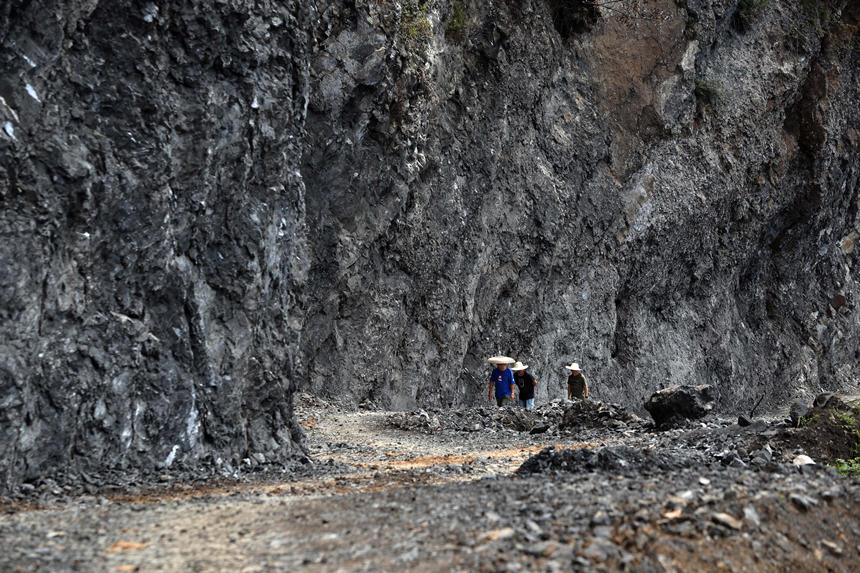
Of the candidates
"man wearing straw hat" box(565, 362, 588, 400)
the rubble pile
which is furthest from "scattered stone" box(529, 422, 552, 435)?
"man wearing straw hat" box(565, 362, 588, 400)

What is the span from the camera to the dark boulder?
45.6 feet

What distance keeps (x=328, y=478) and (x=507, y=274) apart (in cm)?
1321

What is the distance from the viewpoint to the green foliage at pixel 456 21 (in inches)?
731

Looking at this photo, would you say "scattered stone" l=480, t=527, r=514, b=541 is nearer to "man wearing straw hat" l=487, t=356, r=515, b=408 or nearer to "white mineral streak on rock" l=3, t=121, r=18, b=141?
"white mineral streak on rock" l=3, t=121, r=18, b=141

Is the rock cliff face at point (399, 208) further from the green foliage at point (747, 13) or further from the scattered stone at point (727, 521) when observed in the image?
the scattered stone at point (727, 521)

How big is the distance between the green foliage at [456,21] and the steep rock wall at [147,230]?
872 cm

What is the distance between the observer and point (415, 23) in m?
16.9

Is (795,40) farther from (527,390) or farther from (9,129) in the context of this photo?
(9,129)

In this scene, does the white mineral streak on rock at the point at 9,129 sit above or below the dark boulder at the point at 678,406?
above

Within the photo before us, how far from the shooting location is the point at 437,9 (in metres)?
17.8

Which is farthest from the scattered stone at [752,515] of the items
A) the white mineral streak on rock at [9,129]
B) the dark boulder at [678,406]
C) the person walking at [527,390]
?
the person walking at [527,390]

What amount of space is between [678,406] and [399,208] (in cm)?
706

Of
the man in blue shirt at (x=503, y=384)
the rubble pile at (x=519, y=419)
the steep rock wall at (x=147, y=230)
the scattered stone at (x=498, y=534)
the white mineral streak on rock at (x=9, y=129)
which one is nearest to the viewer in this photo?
the scattered stone at (x=498, y=534)

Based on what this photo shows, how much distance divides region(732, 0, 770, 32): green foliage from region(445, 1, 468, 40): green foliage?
11.3 m
